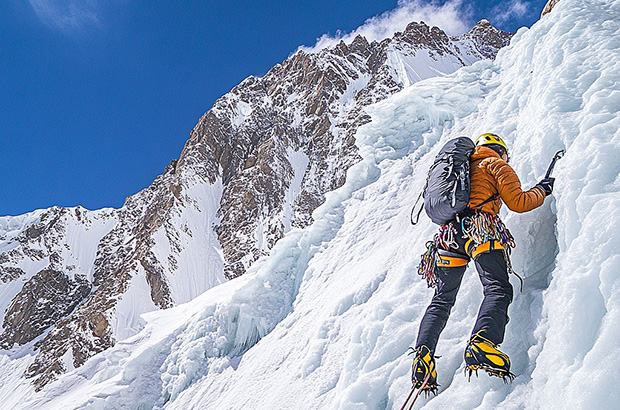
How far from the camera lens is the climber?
240 cm

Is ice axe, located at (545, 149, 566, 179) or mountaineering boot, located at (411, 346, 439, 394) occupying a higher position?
ice axe, located at (545, 149, 566, 179)

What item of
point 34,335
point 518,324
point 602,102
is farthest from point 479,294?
point 34,335

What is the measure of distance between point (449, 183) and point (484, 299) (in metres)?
0.95

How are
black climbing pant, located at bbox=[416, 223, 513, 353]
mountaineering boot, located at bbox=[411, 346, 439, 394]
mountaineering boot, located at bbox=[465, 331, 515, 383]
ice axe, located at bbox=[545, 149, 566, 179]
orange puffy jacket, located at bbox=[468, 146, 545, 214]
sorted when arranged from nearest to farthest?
mountaineering boot, located at bbox=[465, 331, 515, 383] < black climbing pant, located at bbox=[416, 223, 513, 353] < mountaineering boot, located at bbox=[411, 346, 439, 394] < orange puffy jacket, located at bbox=[468, 146, 545, 214] < ice axe, located at bbox=[545, 149, 566, 179]

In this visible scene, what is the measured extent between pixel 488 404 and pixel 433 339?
20.2 inches

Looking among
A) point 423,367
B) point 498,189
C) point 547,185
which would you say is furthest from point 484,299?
point 547,185

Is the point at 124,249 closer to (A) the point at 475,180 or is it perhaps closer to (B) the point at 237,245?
(B) the point at 237,245

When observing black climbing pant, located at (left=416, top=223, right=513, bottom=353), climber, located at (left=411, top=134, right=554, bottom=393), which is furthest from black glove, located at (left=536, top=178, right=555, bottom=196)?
black climbing pant, located at (left=416, top=223, right=513, bottom=353)

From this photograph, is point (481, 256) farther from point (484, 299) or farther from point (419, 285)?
point (419, 285)

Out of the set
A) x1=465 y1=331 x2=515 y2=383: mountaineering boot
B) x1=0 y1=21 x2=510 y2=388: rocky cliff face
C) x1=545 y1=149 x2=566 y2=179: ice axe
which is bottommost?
x1=465 y1=331 x2=515 y2=383: mountaineering boot

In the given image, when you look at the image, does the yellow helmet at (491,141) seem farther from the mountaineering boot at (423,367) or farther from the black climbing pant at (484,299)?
the mountaineering boot at (423,367)

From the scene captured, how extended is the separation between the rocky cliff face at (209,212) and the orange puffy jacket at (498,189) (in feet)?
211

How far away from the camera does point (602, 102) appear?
330 cm

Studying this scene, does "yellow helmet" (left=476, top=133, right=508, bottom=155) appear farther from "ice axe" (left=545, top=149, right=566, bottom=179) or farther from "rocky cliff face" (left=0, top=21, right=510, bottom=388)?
"rocky cliff face" (left=0, top=21, right=510, bottom=388)
